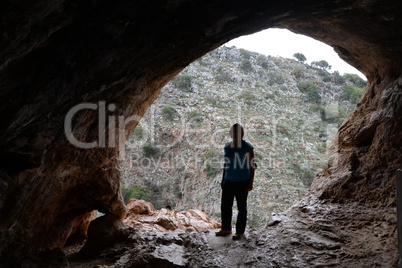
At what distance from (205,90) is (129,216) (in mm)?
18067

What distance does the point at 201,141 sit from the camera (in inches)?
757

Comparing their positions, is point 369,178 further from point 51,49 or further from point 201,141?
point 201,141

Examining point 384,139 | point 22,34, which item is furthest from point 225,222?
point 22,34

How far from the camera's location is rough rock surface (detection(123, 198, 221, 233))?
22.0ft

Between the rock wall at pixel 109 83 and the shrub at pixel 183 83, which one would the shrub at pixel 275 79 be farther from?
the rock wall at pixel 109 83

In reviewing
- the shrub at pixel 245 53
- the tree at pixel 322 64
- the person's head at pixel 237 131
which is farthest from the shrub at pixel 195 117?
the tree at pixel 322 64

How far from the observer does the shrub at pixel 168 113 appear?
22.2 metres

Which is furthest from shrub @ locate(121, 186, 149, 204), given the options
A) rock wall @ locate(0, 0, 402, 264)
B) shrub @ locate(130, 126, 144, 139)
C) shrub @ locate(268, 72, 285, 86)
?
shrub @ locate(268, 72, 285, 86)

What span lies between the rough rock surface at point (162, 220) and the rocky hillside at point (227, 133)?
4.92 meters

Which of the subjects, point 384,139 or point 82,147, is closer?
point 82,147

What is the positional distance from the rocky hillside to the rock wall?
7.50m

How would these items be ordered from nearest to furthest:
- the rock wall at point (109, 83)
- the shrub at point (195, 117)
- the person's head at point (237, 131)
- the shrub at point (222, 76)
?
1. the rock wall at point (109, 83)
2. the person's head at point (237, 131)
3. the shrub at point (195, 117)
4. the shrub at point (222, 76)

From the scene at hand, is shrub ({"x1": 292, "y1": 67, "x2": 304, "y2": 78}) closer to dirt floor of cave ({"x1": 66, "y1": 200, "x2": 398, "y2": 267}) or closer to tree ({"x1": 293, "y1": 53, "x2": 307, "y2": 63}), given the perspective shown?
tree ({"x1": 293, "y1": 53, "x2": 307, "y2": 63})

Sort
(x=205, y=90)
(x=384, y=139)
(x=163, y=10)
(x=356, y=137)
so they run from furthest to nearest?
1. (x=205, y=90)
2. (x=356, y=137)
3. (x=384, y=139)
4. (x=163, y=10)
